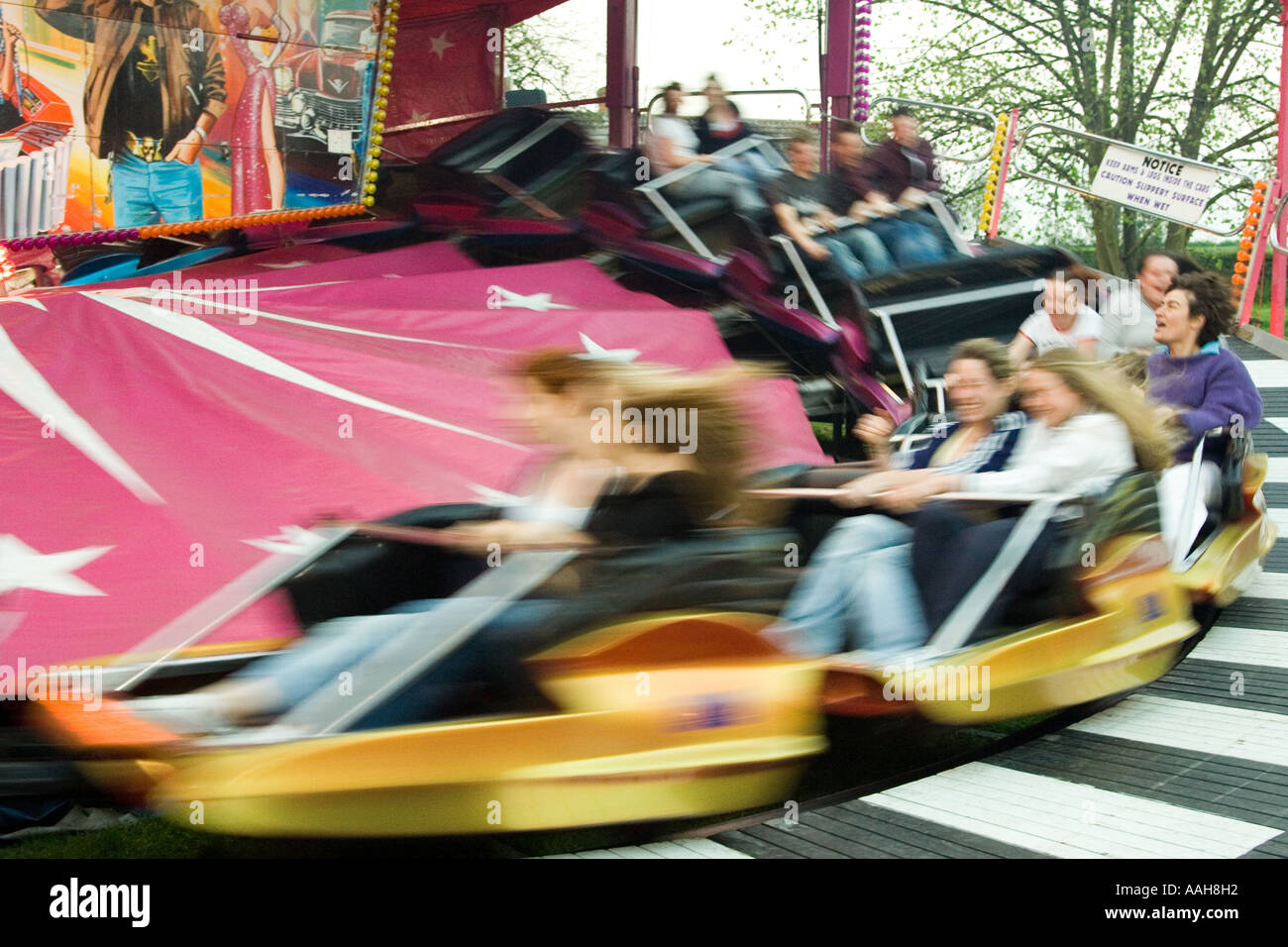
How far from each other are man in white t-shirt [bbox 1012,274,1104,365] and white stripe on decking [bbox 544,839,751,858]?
3.62 m

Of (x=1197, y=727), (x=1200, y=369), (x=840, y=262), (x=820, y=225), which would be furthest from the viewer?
(x=820, y=225)

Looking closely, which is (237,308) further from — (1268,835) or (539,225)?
(1268,835)

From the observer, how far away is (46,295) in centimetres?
523

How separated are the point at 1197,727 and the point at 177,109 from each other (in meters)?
5.75

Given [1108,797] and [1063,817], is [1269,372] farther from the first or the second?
[1063,817]

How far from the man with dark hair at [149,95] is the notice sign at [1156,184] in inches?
217

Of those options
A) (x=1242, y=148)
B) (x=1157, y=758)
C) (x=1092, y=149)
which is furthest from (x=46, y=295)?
(x=1242, y=148)

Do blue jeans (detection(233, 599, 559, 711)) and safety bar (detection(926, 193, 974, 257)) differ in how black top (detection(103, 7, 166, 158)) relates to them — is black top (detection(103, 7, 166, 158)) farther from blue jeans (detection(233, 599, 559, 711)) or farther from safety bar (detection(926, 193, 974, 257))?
blue jeans (detection(233, 599, 559, 711))

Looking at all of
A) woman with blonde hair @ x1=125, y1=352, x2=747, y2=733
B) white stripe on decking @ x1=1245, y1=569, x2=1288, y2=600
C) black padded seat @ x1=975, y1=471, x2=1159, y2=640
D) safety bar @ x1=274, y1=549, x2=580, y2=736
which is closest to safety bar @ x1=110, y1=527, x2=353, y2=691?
woman with blonde hair @ x1=125, y1=352, x2=747, y2=733

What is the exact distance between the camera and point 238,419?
457 cm

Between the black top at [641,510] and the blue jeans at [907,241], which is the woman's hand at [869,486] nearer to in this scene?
the black top at [641,510]

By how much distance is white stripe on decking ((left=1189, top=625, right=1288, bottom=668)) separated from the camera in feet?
13.3

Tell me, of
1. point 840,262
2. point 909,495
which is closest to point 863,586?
point 909,495
